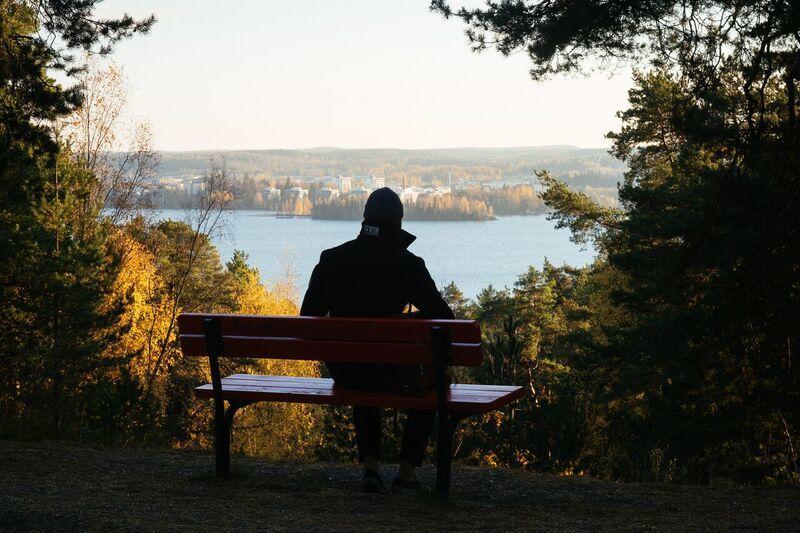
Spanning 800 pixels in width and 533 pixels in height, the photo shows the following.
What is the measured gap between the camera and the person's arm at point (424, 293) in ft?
17.0

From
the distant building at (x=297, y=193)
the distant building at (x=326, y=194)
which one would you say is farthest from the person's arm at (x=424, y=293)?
the distant building at (x=326, y=194)

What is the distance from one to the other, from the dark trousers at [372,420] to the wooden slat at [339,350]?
163 millimetres

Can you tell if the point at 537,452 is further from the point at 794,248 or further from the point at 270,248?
the point at 270,248

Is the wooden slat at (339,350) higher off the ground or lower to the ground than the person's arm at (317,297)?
lower

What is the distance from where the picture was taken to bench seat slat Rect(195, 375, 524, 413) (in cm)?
496

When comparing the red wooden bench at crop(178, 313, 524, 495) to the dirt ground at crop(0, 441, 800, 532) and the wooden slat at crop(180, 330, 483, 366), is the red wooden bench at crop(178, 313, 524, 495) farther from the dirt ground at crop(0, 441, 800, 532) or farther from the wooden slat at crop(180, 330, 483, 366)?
the dirt ground at crop(0, 441, 800, 532)

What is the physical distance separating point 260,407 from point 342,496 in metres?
35.3

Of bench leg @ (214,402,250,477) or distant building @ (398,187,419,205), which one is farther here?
distant building @ (398,187,419,205)

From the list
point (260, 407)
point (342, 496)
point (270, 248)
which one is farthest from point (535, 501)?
point (270, 248)

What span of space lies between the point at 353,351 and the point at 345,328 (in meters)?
0.12

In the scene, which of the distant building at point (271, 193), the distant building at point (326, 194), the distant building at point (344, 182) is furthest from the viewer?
the distant building at point (344, 182)

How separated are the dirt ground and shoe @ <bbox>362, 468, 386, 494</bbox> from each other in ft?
0.33

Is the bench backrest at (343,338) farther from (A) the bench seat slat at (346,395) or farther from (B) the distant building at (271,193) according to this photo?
(B) the distant building at (271,193)

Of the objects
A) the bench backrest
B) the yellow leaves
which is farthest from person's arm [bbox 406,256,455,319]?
the yellow leaves
